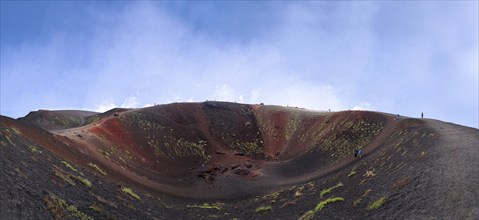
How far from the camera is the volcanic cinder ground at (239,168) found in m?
19.7

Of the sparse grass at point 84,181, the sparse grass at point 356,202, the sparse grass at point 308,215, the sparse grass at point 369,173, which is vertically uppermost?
the sparse grass at point 369,173

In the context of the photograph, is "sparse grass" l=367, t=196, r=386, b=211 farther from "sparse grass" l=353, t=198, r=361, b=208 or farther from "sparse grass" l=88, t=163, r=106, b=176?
"sparse grass" l=88, t=163, r=106, b=176

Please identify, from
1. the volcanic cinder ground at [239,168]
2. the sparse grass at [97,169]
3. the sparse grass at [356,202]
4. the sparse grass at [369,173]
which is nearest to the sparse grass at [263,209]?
the volcanic cinder ground at [239,168]

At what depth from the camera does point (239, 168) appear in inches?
2234

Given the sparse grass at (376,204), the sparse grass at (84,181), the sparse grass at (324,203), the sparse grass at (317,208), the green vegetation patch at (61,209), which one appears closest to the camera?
the green vegetation patch at (61,209)

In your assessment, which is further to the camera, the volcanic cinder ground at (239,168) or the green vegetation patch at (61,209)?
the volcanic cinder ground at (239,168)

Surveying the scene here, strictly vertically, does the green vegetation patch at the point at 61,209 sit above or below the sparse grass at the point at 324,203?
below

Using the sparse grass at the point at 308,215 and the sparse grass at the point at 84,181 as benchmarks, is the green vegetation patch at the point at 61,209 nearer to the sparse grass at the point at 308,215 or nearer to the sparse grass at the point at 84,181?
the sparse grass at the point at 84,181

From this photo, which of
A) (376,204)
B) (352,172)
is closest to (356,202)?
(376,204)

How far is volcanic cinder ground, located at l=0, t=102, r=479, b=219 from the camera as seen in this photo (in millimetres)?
19672

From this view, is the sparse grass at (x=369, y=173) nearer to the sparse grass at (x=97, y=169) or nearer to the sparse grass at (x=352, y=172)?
the sparse grass at (x=352, y=172)

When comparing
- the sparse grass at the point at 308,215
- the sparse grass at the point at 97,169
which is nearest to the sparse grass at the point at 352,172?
the sparse grass at the point at 308,215

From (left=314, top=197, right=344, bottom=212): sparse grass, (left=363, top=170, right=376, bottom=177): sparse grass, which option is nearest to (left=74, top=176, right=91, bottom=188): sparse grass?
(left=314, top=197, right=344, bottom=212): sparse grass

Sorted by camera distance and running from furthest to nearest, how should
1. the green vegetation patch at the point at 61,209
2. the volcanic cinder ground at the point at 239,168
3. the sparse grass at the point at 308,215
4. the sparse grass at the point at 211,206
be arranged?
the sparse grass at the point at 211,206, the sparse grass at the point at 308,215, the volcanic cinder ground at the point at 239,168, the green vegetation patch at the point at 61,209
